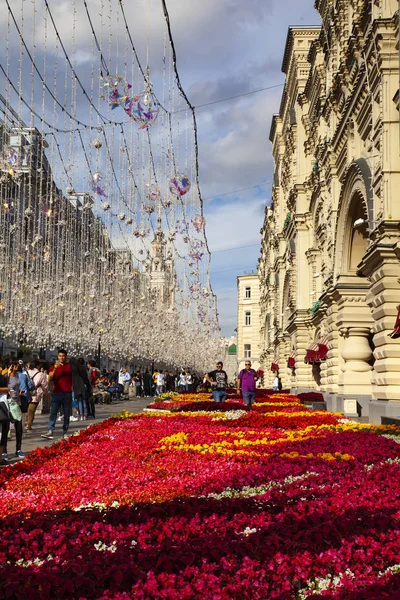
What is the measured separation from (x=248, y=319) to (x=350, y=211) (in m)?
106

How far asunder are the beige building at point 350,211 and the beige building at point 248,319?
75507mm

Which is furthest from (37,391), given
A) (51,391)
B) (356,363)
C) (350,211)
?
(350,211)

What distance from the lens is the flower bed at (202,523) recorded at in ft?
14.4

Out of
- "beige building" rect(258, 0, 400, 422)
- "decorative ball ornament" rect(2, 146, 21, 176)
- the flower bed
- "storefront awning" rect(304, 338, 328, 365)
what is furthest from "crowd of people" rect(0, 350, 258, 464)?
"storefront awning" rect(304, 338, 328, 365)

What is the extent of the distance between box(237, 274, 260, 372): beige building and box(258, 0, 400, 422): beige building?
7551cm

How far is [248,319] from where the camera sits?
13538 cm

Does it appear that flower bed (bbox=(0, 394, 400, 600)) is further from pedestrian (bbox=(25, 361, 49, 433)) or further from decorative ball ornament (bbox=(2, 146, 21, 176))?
decorative ball ornament (bbox=(2, 146, 21, 176))

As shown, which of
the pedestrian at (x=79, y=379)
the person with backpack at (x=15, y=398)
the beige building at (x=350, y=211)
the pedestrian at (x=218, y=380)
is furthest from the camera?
the pedestrian at (x=218, y=380)

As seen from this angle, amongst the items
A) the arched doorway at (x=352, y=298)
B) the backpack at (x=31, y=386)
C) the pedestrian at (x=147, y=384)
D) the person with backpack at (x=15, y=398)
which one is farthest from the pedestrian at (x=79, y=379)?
the pedestrian at (x=147, y=384)

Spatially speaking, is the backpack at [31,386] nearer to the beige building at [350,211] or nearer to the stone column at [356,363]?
the beige building at [350,211]

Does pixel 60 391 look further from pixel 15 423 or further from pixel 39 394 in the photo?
pixel 15 423

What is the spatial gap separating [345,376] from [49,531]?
2454cm

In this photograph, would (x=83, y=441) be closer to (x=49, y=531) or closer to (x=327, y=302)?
(x=49, y=531)

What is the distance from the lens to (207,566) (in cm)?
463
